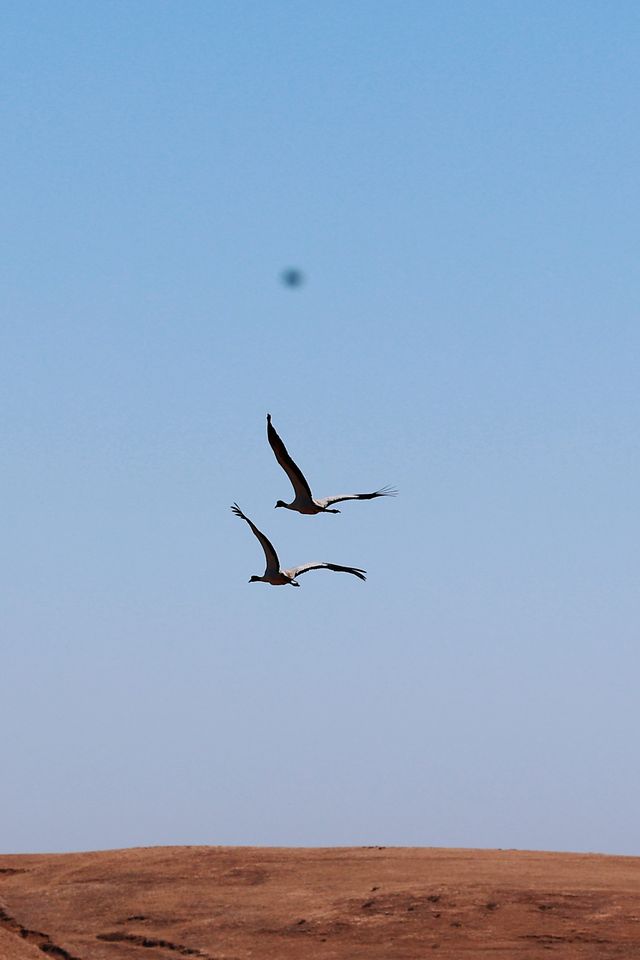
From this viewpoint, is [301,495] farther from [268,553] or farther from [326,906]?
[326,906]

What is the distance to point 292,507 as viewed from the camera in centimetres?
2386

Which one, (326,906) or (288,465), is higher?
(288,465)

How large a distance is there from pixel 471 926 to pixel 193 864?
12728 millimetres

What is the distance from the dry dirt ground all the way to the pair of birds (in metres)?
15.2

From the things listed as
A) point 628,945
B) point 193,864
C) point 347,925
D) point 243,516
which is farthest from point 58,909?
point 243,516

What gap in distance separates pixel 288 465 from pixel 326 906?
21496 millimetres

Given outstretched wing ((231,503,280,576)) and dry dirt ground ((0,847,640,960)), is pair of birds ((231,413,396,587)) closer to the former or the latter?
outstretched wing ((231,503,280,576))

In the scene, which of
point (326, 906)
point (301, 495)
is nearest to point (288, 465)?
point (301, 495)

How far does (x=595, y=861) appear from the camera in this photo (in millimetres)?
45781

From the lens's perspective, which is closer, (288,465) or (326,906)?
(288,465)

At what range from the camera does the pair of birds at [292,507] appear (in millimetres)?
22642

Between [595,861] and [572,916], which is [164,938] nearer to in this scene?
[572,916]

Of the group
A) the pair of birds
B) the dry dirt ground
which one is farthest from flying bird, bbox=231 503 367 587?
the dry dirt ground

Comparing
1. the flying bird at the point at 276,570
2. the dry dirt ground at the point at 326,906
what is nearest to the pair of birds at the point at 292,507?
the flying bird at the point at 276,570
